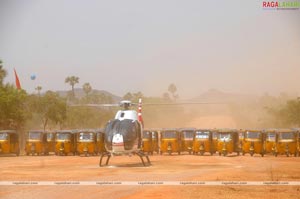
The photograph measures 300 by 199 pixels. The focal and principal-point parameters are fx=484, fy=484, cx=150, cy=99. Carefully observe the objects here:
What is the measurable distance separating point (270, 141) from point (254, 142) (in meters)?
1.31

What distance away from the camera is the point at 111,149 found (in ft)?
89.9

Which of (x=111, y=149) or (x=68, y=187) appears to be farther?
(x=111, y=149)

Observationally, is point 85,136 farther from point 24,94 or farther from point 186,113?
point 186,113

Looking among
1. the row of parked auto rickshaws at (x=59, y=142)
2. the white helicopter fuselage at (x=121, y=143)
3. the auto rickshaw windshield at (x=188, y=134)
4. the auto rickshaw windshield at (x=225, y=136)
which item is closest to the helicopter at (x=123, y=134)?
the white helicopter fuselage at (x=121, y=143)

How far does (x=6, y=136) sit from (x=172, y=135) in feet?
47.4

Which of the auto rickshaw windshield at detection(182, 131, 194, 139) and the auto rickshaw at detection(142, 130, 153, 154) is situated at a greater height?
the auto rickshaw windshield at detection(182, 131, 194, 139)

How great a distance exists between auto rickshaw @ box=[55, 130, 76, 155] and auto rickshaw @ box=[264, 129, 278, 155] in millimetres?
16600

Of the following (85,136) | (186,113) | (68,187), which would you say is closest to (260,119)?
(186,113)

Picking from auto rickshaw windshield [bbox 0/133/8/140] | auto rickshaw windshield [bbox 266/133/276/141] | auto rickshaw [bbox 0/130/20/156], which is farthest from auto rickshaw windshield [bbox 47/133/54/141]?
auto rickshaw windshield [bbox 266/133/276/141]

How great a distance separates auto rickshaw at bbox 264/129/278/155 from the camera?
1555 inches

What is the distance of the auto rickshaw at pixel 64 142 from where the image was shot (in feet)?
139

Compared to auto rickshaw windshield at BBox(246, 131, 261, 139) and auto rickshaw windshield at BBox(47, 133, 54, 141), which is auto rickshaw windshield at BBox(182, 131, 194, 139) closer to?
auto rickshaw windshield at BBox(246, 131, 261, 139)

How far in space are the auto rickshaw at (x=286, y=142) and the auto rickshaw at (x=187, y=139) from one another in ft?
24.8

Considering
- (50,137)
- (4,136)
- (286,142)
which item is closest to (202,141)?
(286,142)
